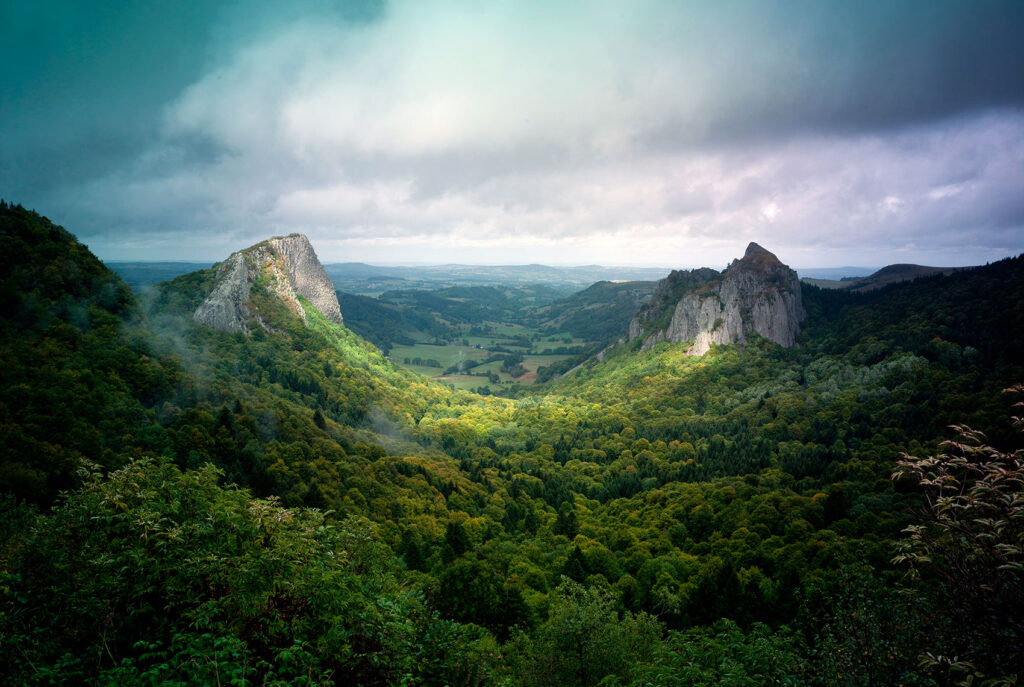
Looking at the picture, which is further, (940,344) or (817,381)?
(817,381)

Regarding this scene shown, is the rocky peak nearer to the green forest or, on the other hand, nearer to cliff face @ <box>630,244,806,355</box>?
cliff face @ <box>630,244,806,355</box>

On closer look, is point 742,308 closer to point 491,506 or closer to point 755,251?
point 755,251

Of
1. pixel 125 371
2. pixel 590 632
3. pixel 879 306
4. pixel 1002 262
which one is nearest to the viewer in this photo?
pixel 590 632

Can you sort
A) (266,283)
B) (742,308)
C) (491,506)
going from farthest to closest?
(742,308)
(266,283)
(491,506)

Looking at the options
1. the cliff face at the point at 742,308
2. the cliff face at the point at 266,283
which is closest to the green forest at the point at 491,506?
the cliff face at the point at 266,283

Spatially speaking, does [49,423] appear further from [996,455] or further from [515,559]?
[996,455]

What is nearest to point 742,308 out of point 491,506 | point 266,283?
point 491,506

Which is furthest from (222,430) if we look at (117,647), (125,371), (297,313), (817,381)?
(817,381)
